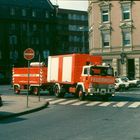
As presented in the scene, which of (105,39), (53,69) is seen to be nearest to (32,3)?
(105,39)

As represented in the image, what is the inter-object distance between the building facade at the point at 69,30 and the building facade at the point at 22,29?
7317 mm

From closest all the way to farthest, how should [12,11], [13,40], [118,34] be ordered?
[118,34] → [13,40] → [12,11]

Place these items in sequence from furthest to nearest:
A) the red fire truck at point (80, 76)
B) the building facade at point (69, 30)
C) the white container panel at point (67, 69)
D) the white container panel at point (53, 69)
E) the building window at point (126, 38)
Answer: the building facade at point (69, 30) → the building window at point (126, 38) → the white container panel at point (53, 69) → the white container panel at point (67, 69) → the red fire truck at point (80, 76)

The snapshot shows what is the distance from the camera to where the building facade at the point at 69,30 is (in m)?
107

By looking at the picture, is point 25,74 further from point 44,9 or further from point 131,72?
point 44,9

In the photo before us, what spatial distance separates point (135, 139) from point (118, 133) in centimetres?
120

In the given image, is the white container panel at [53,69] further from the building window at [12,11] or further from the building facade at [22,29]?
the building window at [12,11]

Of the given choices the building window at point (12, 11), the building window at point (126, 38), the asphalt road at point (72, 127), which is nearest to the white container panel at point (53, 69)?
the asphalt road at point (72, 127)

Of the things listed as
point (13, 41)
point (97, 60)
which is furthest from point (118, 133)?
point (13, 41)

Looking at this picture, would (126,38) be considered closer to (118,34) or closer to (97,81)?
(118,34)

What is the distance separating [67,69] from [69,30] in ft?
261

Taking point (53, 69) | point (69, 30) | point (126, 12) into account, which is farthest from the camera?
point (69, 30)

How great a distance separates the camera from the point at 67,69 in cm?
3077

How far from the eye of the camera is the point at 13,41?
9106 centimetres
